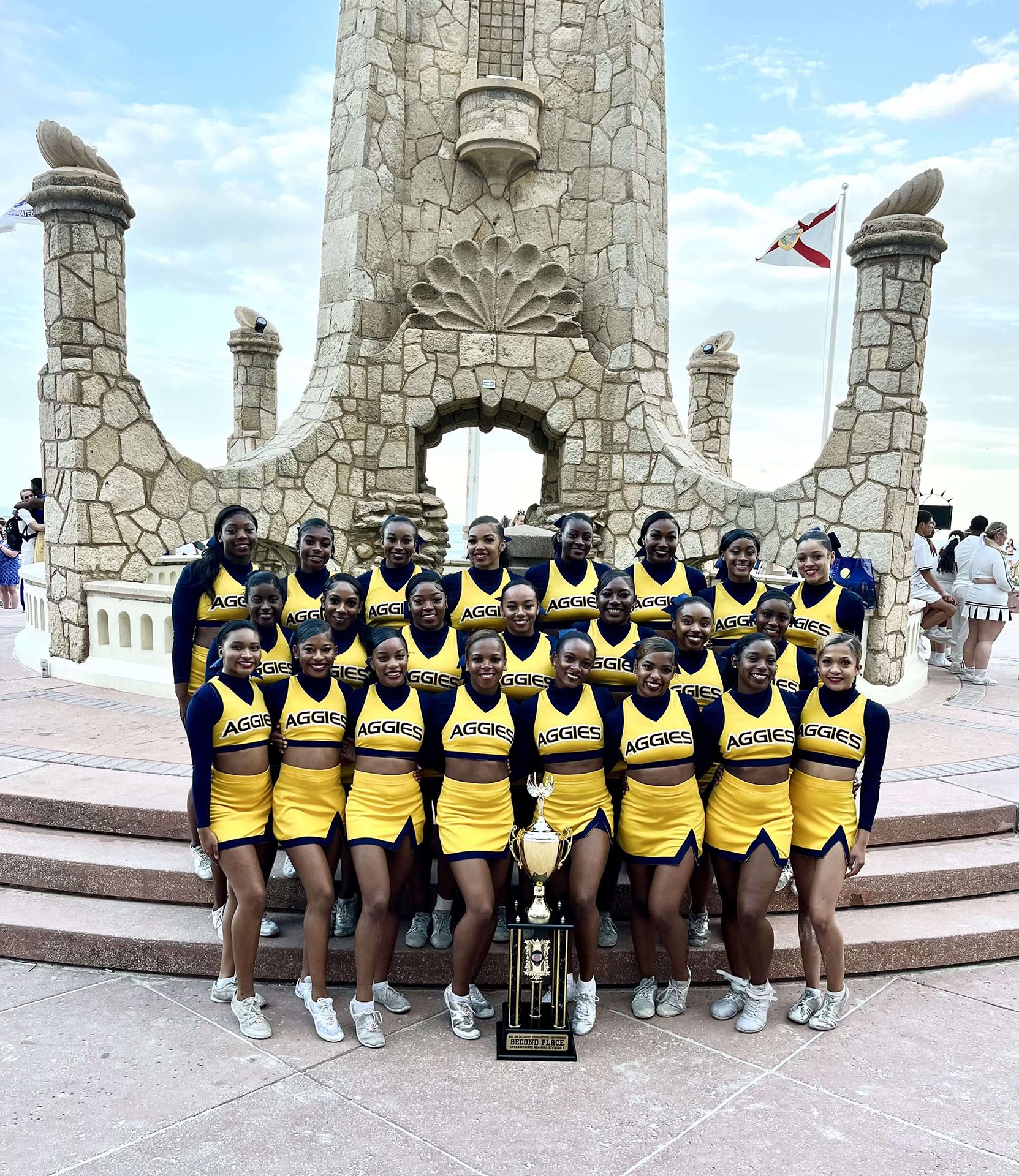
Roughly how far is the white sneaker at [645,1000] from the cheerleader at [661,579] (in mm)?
1649

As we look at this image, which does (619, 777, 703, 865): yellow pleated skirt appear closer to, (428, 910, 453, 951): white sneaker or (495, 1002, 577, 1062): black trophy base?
(495, 1002, 577, 1062): black trophy base

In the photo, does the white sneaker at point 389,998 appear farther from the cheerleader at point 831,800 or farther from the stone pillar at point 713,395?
the stone pillar at point 713,395

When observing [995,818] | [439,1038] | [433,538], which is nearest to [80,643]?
[433,538]

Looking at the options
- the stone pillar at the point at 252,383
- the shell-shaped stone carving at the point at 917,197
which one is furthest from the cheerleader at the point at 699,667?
the stone pillar at the point at 252,383

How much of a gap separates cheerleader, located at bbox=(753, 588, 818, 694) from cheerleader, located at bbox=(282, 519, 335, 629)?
2039 millimetres

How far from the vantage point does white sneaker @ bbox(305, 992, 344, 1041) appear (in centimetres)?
328

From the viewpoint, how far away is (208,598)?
13.9 feet

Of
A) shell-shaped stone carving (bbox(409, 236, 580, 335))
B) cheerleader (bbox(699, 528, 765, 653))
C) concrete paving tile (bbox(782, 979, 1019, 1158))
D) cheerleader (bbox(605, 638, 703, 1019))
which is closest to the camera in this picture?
concrete paving tile (bbox(782, 979, 1019, 1158))

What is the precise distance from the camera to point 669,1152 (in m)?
2.73

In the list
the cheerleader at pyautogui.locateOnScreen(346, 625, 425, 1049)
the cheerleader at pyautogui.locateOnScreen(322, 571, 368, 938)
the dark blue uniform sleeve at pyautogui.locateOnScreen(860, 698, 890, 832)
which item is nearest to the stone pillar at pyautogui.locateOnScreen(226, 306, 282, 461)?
the cheerleader at pyautogui.locateOnScreen(322, 571, 368, 938)

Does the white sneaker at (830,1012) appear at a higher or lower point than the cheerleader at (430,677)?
lower

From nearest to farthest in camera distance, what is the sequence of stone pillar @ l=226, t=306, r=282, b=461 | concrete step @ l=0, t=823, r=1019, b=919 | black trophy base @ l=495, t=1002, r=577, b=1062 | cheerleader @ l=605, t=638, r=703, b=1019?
1. black trophy base @ l=495, t=1002, r=577, b=1062
2. cheerleader @ l=605, t=638, r=703, b=1019
3. concrete step @ l=0, t=823, r=1019, b=919
4. stone pillar @ l=226, t=306, r=282, b=461

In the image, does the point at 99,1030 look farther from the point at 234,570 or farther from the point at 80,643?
the point at 80,643

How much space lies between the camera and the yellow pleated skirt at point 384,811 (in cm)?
335
